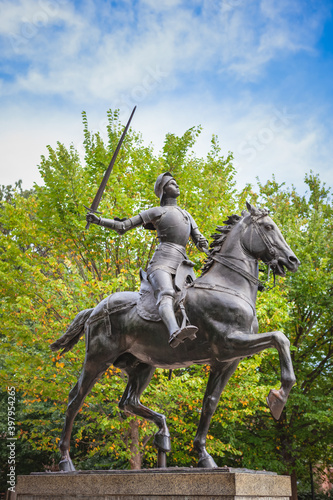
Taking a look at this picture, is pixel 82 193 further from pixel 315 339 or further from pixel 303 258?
pixel 315 339

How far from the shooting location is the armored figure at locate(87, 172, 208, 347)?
21.6 ft

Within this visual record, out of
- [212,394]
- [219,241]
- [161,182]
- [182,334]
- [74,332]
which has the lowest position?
[212,394]

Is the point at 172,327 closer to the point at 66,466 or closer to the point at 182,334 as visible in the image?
the point at 182,334

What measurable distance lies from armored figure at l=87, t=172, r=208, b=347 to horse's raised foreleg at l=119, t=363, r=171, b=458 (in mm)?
1351

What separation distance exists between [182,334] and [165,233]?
1.81m

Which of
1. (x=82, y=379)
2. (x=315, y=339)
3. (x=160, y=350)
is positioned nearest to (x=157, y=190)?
(x=160, y=350)

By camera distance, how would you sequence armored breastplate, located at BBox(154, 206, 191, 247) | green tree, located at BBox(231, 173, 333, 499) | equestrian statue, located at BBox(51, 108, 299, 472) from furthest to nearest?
1. green tree, located at BBox(231, 173, 333, 499)
2. armored breastplate, located at BBox(154, 206, 191, 247)
3. equestrian statue, located at BBox(51, 108, 299, 472)

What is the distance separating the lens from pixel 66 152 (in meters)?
16.7

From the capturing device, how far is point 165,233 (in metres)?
7.18

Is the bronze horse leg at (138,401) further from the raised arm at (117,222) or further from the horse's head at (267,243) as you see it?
the horse's head at (267,243)

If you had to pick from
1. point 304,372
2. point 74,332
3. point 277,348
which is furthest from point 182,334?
point 304,372

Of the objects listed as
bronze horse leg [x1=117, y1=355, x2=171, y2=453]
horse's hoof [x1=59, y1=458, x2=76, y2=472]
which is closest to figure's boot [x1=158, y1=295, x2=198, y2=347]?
bronze horse leg [x1=117, y1=355, x2=171, y2=453]

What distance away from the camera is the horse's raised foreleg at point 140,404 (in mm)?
6704

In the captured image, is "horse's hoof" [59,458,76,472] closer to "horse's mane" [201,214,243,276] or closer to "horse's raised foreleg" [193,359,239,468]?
"horse's raised foreleg" [193,359,239,468]
